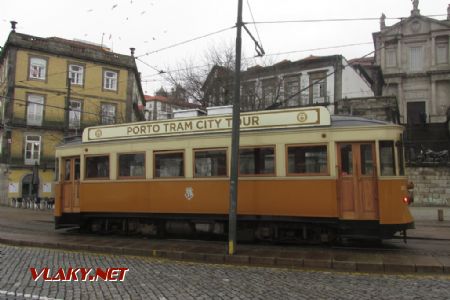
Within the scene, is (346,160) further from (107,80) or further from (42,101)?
(107,80)

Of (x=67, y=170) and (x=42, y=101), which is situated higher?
(x=42, y=101)

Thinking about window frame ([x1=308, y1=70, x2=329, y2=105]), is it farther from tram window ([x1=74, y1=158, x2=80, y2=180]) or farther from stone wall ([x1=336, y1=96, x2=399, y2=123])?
tram window ([x1=74, y1=158, x2=80, y2=180])

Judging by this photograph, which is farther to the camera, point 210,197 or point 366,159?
point 210,197

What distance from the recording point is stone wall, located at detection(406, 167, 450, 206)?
23953 millimetres

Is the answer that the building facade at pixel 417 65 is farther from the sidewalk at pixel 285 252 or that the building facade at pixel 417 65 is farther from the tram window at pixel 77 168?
the tram window at pixel 77 168

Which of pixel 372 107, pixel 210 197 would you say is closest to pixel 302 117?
pixel 210 197

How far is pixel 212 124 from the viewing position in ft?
37.7

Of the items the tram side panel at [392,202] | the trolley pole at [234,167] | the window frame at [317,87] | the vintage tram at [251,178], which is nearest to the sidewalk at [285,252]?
the trolley pole at [234,167]

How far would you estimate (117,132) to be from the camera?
507 inches

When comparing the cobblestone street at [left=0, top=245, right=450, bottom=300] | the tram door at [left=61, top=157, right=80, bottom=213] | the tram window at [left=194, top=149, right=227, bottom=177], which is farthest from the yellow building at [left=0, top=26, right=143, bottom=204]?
the cobblestone street at [left=0, top=245, right=450, bottom=300]

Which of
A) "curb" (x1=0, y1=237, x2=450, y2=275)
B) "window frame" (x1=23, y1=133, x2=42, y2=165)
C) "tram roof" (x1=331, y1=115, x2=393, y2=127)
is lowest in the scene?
"curb" (x1=0, y1=237, x2=450, y2=275)

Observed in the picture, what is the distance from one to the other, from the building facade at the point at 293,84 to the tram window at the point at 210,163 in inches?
526

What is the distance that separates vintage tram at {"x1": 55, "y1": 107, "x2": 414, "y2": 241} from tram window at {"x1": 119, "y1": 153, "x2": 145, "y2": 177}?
0.10 feet

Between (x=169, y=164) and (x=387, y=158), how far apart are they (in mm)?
5737
